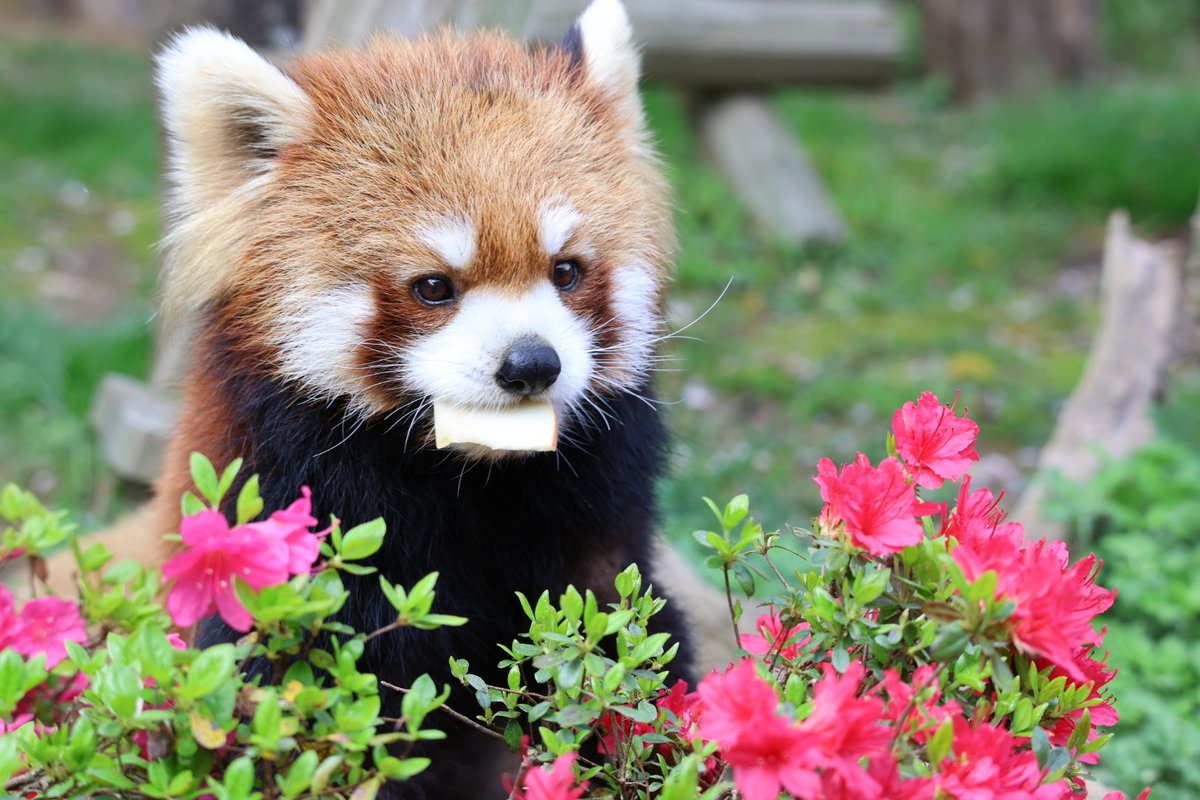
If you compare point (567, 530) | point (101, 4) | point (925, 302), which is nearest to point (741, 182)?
Answer: point (925, 302)

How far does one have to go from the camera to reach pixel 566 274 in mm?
2100

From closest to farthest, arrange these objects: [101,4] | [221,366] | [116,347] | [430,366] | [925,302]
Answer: [430,366] → [221,366] → [116,347] → [925,302] → [101,4]

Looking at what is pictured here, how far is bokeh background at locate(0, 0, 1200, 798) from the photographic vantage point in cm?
371

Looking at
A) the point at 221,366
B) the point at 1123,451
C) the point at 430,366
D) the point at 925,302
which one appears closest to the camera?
the point at 430,366

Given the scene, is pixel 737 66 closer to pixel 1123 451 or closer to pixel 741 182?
pixel 741 182

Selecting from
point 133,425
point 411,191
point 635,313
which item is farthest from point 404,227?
point 133,425

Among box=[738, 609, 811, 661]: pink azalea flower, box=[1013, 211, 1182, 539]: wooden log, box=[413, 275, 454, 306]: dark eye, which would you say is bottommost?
box=[1013, 211, 1182, 539]: wooden log

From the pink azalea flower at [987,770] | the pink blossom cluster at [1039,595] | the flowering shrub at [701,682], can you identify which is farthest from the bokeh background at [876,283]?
the pink azalea flower at [987,770]

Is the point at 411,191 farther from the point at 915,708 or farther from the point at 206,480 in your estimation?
the point at 915,708

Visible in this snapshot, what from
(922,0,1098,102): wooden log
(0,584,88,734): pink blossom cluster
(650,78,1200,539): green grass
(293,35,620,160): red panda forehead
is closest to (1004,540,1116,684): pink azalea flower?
(293,35,620,160): red panda forehead

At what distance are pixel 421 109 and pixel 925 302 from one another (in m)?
5.12

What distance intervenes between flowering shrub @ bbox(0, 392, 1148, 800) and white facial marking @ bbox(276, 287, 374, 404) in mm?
426

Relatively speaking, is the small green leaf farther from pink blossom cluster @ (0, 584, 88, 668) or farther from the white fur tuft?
the white fur tuft

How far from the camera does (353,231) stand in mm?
2006
